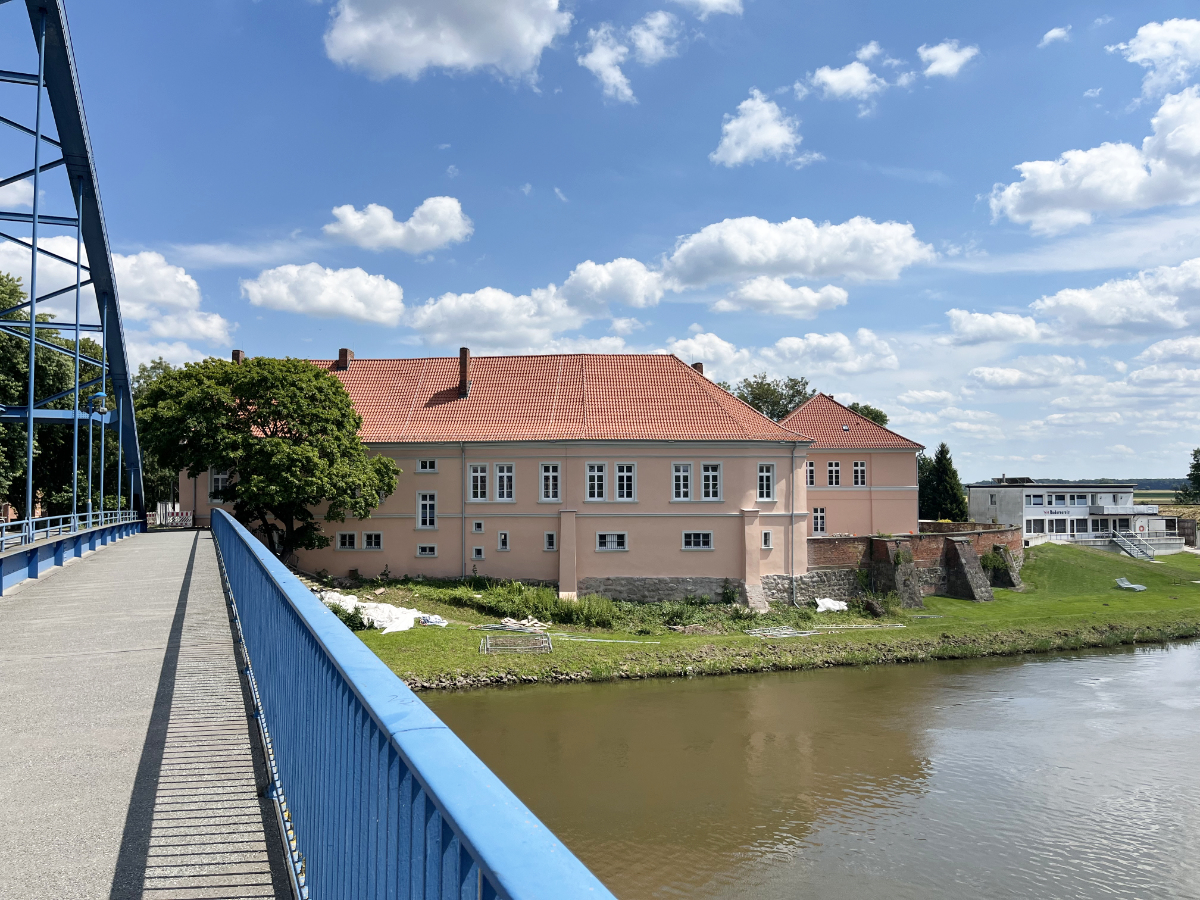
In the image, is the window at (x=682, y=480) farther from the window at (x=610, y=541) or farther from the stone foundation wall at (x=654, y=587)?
the stone foundation wall at (x=654, y=587)

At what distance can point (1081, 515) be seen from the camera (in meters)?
55.8

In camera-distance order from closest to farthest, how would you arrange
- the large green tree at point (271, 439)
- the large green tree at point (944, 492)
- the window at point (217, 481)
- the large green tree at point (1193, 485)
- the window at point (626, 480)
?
1. the large green tree at point (271, 439)
2. the window at point (626, 480)
3. the window at point (217, 481)
4. the large green tree at point (944, 492)
5. the large green tree at point (1193, 485)

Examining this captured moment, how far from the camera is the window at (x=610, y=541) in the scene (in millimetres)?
33875

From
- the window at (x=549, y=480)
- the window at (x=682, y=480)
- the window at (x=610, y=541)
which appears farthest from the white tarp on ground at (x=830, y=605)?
the window at (x=549, y=480)

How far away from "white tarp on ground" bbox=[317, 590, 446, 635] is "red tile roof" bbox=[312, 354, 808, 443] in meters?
8.58

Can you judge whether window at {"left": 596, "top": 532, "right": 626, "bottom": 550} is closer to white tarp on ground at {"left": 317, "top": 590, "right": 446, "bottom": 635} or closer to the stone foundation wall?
the stone foundation wall

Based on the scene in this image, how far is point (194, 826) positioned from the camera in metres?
4.03

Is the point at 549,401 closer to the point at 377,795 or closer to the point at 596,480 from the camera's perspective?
the point at 596,480

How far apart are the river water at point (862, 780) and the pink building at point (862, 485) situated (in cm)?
1631

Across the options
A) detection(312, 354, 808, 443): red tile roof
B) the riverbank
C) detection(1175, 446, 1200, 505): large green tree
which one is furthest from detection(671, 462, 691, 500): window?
→ detection(1175, 446, 1200, 505): large green tree

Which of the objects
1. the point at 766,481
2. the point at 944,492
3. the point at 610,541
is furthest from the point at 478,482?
the point at 944,492

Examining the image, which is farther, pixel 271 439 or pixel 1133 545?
pixel 1133 545

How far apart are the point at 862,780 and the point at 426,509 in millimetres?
21736

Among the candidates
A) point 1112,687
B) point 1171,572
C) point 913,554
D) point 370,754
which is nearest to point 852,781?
point 1112,687
